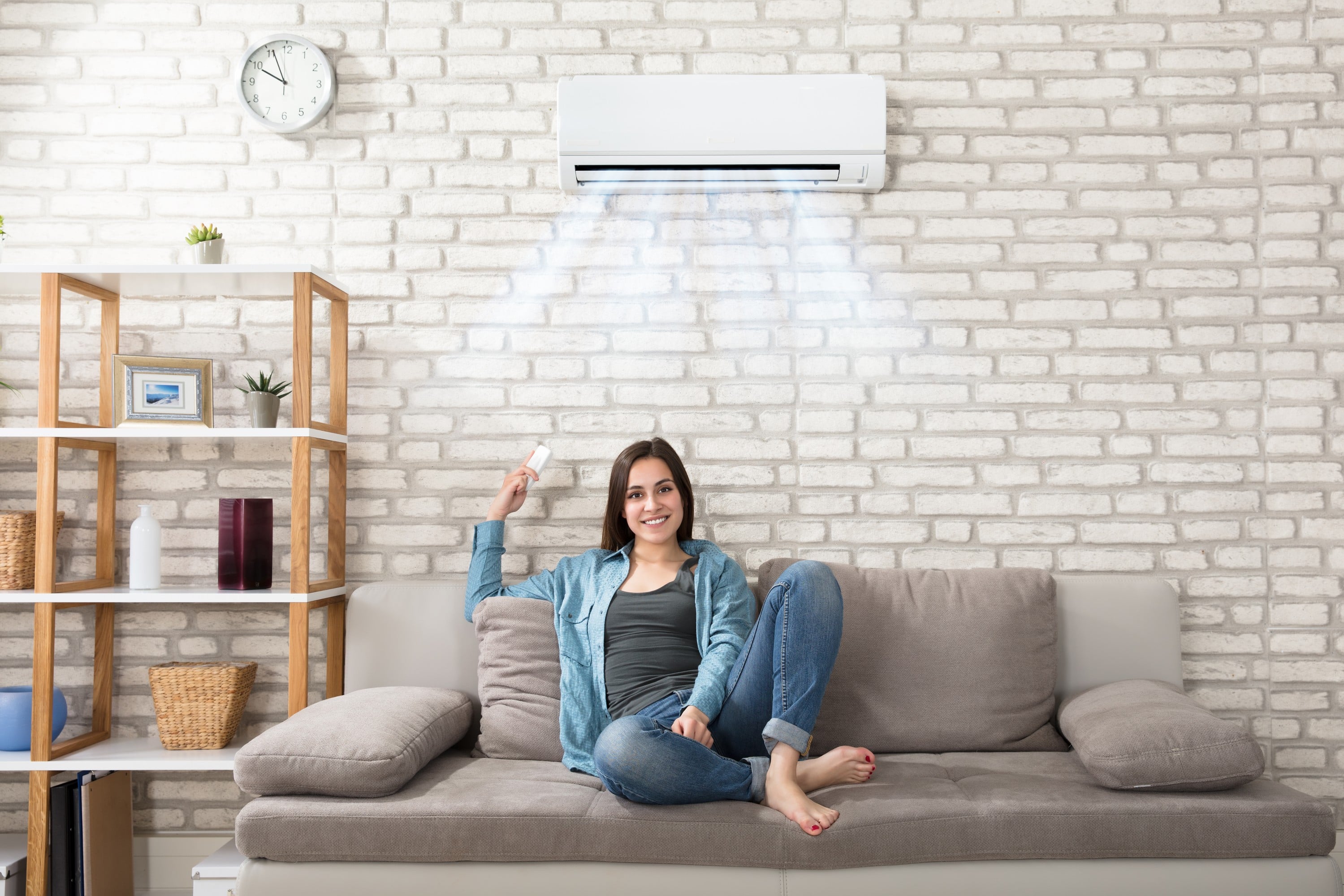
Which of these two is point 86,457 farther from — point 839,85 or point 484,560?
point 839,85

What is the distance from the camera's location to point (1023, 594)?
2.31 metres

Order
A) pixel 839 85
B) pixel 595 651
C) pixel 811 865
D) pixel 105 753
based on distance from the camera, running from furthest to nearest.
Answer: pixel 839 85
pixel 105 753
pixel 595 651
pixel 811 865

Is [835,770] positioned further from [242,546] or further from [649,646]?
[242,546]

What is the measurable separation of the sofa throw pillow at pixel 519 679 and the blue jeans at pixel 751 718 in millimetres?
260

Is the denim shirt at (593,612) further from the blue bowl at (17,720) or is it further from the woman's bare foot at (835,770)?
the blue bowl at (17,720)

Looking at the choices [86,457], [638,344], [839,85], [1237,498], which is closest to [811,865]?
[638,344]

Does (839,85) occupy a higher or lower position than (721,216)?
higher

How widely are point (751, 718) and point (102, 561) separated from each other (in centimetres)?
179

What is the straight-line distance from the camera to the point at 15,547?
2359mm

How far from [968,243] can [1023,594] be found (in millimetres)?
956

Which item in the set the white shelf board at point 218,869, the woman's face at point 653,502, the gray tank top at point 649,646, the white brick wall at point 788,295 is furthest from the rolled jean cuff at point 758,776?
the white shelf board at point 218,869

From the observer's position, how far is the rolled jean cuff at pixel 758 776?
6.05 feet

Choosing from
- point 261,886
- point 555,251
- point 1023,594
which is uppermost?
point 555,251

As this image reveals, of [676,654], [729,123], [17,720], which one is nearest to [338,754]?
[676,654]
